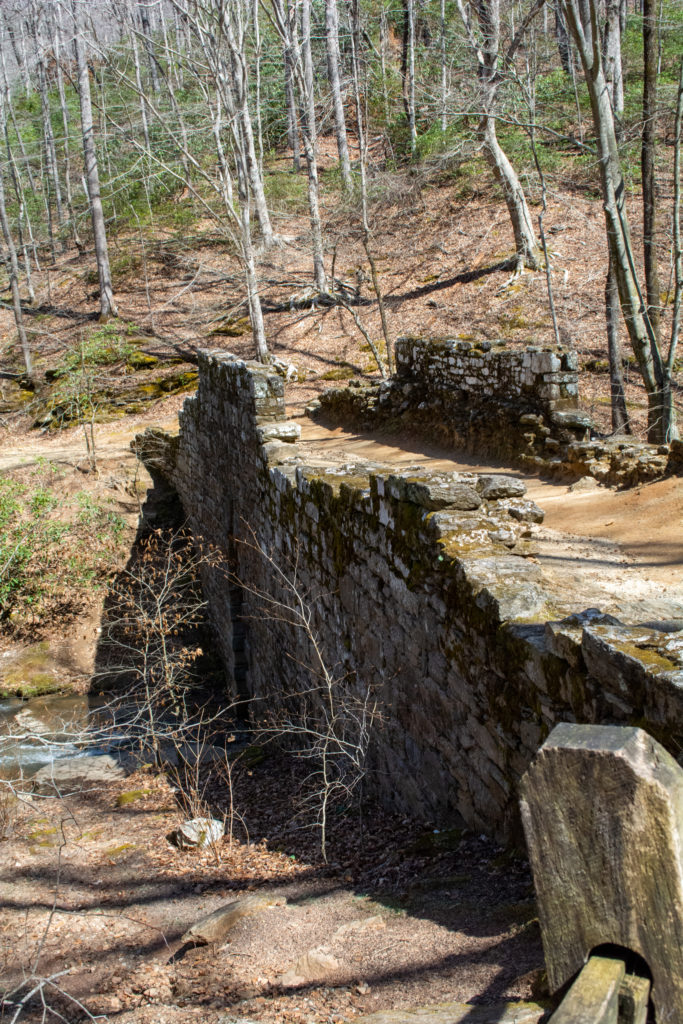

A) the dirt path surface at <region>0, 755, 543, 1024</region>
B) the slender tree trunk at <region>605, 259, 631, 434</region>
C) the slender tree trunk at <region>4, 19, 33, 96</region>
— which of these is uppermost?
the slender tree trunk at <region>4, 19, 33, 96</region>

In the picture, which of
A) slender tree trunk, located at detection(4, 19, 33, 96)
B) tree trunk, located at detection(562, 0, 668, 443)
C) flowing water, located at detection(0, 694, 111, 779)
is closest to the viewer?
flowing water, located at detection(0, 694, 111, 779)

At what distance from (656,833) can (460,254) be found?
2455 centimetres

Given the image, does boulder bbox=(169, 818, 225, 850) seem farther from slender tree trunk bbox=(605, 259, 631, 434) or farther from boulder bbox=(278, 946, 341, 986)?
slender tree trunk bbox=(605, 259, 631, 434)

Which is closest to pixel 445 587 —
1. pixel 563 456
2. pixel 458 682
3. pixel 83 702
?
pixel 458 682

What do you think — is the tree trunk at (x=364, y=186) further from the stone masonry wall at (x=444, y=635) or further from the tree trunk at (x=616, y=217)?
the stone masonry wall at (x=444, y=635)

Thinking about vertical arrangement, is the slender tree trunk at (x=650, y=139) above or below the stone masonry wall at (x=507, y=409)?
above

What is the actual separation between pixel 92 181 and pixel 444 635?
26338 mm

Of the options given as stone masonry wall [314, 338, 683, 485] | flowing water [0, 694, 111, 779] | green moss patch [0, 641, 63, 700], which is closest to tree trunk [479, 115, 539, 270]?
stone masonry wall [314, 338, 683, 485]

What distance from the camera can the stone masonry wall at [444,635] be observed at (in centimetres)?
326

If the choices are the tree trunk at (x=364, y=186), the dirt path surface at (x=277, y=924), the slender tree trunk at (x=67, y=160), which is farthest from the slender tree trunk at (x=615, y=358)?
the slender tree trunk at (x=67, y=160)

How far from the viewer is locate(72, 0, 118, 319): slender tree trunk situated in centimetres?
2505

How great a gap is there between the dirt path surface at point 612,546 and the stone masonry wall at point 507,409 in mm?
351

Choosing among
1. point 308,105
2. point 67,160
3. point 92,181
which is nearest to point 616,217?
point 308,105

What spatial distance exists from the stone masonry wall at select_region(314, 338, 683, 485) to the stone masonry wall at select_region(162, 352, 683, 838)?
320 cm
